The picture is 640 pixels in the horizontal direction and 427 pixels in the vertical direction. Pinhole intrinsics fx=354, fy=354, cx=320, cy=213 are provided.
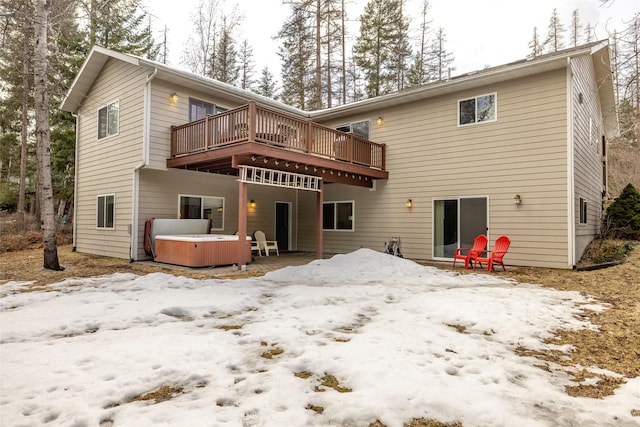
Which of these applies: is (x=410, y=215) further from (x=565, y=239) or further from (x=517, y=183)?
(x=565, y=239)

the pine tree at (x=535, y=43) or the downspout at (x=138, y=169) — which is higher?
the pine tree at (x=535, y=43)

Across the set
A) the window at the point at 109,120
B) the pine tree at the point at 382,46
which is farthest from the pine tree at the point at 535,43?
the window at the point at 109,120

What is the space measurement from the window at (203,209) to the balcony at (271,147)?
0.99 m

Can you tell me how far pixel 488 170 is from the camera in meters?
9.20

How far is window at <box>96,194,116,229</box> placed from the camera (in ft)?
34.6

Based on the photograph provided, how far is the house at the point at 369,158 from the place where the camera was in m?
8.26

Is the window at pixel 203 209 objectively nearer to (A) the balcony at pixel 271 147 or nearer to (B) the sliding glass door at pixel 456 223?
(A) the balcony at pixel 271 147

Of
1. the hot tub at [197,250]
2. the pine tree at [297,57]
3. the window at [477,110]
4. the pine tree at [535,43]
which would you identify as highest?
the pine tree at [535,43]

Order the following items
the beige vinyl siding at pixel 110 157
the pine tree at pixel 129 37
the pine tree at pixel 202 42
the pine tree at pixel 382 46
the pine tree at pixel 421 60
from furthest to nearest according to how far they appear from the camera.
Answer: the pine tree at pixel 421 60 < the pine tree at pixel 202 42 < the pine tree at pixel 382 46 < the pine tree at pixel 129 37 < the beige vinyl siding at pixel 110 157

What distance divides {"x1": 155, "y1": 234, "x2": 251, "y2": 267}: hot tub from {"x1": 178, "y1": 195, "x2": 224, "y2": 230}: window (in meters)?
1.43

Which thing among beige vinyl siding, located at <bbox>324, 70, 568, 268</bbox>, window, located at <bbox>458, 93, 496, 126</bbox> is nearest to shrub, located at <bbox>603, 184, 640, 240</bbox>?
beige vinyl siding, located at <bbox>324, 70, 568, 268</bbox>

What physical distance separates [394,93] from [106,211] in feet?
30.9

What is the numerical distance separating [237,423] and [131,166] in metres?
9.50

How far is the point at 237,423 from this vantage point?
1938mm
